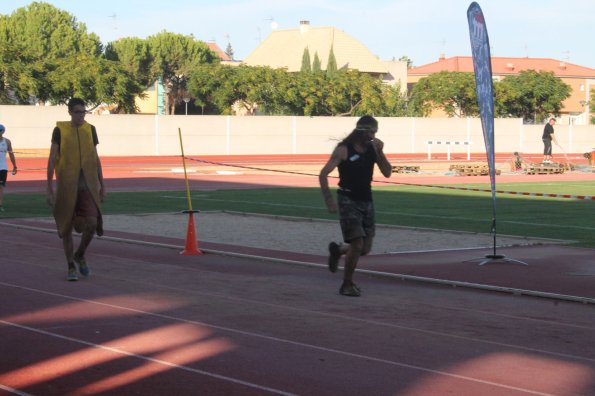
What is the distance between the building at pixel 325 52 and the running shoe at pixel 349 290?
95318 mm

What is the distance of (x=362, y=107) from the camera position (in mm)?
77875

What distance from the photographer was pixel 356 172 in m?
11.3

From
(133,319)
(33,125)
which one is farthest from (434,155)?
(133,319)

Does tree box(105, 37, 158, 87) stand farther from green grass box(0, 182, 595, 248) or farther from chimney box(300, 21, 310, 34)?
green grass box(0, 182, 595, 248)

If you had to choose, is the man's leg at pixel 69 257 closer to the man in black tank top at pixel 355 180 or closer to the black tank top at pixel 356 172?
the man in black tank top at pixel 355 180

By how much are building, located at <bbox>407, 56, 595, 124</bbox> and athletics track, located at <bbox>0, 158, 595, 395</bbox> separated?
129103 mm

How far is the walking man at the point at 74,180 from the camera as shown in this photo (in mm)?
12328

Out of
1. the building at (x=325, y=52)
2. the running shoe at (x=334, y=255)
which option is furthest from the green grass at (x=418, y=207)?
the building at (x=325, y=52)

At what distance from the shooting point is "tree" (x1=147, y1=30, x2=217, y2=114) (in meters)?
97.2

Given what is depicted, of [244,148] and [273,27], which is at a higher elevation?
[273,27]

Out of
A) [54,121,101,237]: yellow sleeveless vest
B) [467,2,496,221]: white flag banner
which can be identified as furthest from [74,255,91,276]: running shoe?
[467,2,496,221]: white flag banner

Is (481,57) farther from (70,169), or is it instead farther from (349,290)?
(70,169)

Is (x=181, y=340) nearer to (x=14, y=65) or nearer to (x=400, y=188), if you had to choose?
(x=400, y=188)

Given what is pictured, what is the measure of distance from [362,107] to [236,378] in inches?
2796
